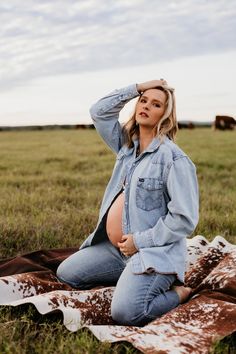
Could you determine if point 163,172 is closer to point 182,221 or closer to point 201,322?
point 182,221

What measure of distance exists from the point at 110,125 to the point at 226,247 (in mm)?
1872

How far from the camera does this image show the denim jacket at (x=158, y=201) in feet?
14.4

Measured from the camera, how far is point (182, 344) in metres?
3.86

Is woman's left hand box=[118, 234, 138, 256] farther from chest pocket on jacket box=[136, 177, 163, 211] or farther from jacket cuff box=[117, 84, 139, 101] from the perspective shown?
jacket cuff box=[117, 84, 139, 101]

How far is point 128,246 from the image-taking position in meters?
4.58

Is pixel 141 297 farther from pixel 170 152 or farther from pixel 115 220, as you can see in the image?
pixel 170 152

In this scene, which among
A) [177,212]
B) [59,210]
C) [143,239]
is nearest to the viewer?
[177,212]

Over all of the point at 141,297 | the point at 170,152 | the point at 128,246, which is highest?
the point at 170,152

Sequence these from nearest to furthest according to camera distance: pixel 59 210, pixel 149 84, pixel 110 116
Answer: pixel 149 84, pixel 110 116, pixel 59 210

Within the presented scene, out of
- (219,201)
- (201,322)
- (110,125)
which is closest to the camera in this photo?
(201,322)

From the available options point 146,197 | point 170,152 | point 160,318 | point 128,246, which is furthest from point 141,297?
point 170,152

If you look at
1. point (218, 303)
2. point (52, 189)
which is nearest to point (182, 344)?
point (218, 303)

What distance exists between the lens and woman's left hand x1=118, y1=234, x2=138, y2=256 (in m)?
4.56

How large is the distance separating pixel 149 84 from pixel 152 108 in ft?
0.73
